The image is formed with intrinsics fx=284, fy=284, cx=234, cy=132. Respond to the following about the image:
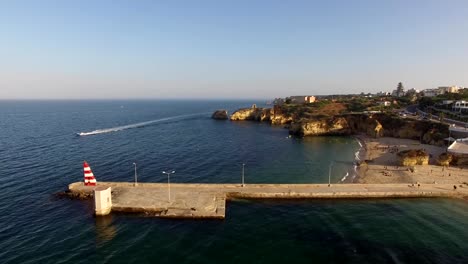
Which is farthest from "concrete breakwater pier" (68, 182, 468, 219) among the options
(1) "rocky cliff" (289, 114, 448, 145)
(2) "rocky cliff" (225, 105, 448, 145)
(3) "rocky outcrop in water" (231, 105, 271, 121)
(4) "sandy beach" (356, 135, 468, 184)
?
(3) "rocky outcrop in water" (231, 105, 271, 121)

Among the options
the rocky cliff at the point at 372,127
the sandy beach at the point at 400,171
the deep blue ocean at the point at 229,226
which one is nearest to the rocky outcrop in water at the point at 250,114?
the rocky cliff at the point at 372,127

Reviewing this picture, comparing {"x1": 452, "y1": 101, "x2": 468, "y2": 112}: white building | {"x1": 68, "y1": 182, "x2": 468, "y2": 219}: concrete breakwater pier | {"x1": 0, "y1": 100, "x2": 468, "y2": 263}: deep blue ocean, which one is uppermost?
{"x1": 452, "y1": 101, "x2": 468, "y2": 112}: white building

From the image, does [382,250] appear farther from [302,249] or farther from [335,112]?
[335,112]

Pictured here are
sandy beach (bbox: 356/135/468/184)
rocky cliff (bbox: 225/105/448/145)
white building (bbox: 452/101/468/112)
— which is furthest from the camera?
white building (bbox: 452/101/468/112)

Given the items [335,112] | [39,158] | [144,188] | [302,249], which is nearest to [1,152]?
[39,158]

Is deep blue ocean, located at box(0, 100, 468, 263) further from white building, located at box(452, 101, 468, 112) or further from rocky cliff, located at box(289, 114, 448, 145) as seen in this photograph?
white building, located at box(452, 101, 468, 112)

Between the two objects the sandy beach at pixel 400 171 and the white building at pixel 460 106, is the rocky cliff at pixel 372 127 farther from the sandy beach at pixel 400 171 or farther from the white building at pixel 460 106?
the white building at pixel 460 106

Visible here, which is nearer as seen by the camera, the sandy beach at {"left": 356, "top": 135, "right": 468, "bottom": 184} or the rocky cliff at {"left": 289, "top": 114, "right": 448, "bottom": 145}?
the sandy beach at {"left": 356, "top": 135, "right": 468, "bottom": 184}

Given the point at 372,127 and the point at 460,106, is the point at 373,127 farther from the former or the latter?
the point at 460,106
